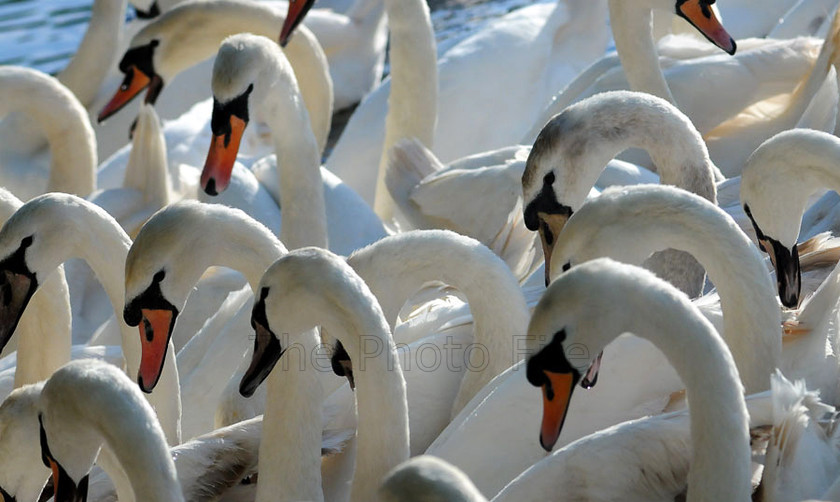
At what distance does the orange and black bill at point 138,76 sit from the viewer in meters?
6.62

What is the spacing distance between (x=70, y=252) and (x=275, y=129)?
1193 millimetres

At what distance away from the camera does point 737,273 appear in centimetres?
355

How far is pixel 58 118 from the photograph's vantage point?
6.29 m

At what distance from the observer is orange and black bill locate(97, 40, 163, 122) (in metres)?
6.62

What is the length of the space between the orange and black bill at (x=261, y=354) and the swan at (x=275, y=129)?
1671 millimetres

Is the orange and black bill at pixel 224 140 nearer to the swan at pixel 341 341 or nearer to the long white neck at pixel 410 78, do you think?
the long white neck at pixel 410 78

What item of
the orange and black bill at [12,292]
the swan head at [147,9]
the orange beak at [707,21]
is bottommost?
the swan head at [147,9]

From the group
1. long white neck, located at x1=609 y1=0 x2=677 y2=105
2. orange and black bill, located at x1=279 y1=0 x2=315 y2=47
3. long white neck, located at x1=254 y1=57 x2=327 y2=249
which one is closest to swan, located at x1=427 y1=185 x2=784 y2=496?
long white neck, located at x1=254 y1=57 x2=327 y2=249

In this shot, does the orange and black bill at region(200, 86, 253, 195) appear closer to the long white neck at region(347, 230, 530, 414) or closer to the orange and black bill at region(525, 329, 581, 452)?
the long white neck at region(347, 230, 530, 414)

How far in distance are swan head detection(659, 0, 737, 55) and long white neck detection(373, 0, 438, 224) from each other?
1.41 meters

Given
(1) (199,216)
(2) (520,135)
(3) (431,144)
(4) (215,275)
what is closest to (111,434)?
(1) (199,216)

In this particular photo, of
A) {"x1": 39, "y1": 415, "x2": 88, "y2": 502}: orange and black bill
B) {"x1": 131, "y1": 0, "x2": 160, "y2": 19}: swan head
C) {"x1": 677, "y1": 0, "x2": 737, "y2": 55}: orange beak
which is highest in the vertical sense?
{"x1": 677, "y1": 0, "x2": 737, "y2": 55}: orange beak

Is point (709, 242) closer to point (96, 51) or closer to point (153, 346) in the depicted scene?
point (153, 346)

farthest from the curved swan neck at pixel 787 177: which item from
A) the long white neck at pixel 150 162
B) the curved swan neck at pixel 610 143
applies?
the long white neck at pixel 150 162
